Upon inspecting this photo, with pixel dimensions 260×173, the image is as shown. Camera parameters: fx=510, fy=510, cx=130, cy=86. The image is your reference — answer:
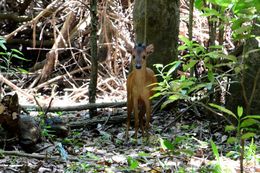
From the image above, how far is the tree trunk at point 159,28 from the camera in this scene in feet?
22.4

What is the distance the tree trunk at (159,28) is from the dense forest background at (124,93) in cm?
1

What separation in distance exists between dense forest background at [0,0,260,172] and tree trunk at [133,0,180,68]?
13mm

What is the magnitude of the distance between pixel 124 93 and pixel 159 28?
2039mm

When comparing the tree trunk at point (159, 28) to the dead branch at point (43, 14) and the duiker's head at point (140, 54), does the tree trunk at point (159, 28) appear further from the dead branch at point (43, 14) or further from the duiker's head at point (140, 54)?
the dead branch at point (43, 14)

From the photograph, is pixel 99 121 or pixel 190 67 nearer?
pixel 190 67

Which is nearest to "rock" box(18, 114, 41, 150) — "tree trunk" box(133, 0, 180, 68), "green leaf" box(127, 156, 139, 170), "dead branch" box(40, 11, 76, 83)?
"green leaf" box(127, 156, 139, 170)

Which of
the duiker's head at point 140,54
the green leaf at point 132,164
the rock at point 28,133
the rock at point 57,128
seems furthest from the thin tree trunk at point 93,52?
the green leaf at point 132,164

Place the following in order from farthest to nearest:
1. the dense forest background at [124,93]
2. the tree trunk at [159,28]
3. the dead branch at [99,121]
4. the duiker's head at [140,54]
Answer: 1. the tree trunk at [159,28]
2. the dead branch at [99,121]
3. the duiker's head at [140,54]
4. the dense forest background at [124,93]

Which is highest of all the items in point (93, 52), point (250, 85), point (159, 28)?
point (159, 28)

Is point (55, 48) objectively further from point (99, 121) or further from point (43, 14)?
point (99, 121)

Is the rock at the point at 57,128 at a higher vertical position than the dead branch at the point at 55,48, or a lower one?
lower

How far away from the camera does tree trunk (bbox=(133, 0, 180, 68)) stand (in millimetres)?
6828

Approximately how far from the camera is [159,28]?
6844mm

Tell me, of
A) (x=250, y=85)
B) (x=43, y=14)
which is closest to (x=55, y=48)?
(x=43, y=14)
